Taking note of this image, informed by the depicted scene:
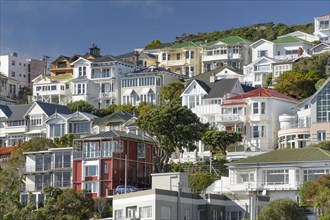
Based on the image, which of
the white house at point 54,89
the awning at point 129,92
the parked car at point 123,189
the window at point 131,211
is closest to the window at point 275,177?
the parked car at point 123,189

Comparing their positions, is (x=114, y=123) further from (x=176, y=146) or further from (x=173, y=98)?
(x=176, y=146)

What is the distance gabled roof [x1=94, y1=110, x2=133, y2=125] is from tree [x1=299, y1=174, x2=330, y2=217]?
33.1 m

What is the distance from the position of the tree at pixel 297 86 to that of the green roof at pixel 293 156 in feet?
76.0

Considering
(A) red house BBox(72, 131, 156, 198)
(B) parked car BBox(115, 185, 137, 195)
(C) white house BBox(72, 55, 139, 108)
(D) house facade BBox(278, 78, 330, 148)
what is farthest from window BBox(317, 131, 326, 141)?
(C) white house BBox(72, 55, 139, 108)

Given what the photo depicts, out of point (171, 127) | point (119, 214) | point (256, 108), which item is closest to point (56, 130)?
point (256, 108)

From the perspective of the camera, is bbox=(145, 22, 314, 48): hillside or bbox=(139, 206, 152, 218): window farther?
bbox=(145, 22, 314, 48): hillside

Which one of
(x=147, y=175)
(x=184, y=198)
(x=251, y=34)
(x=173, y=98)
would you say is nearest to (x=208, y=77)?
(x=173, y=98)

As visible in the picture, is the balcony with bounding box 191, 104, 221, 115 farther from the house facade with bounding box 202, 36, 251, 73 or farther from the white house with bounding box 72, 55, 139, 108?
the house facade with bounding box 202, 36, 251, 73

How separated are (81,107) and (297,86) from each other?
78.4ft

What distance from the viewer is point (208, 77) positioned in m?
104

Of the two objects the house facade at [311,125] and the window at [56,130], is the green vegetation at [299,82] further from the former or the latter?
the window at [56,130]

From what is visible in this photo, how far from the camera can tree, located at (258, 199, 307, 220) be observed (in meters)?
55.2

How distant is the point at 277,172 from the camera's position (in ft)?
218

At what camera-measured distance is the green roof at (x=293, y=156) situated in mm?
66000
